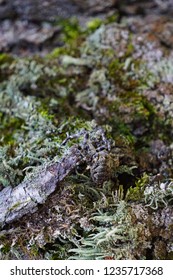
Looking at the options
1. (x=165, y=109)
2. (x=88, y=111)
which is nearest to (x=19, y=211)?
(x=88, y=111)

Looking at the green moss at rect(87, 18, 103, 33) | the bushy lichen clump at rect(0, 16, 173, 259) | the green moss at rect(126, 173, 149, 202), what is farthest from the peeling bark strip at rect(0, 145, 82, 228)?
the green moss at rect(87, 18, 103, 33)

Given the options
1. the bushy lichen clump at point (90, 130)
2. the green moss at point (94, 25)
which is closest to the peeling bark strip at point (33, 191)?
the bushy lichen clump at point (90, 130)

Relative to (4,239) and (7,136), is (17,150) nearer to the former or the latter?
(7,136)

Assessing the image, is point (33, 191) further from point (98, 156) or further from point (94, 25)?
point (94, 25)

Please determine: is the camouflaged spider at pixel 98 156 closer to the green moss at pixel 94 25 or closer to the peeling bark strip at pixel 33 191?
the peeling bark strip at pixel 33 191

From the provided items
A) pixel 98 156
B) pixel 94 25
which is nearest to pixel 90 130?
pixel 98 156
